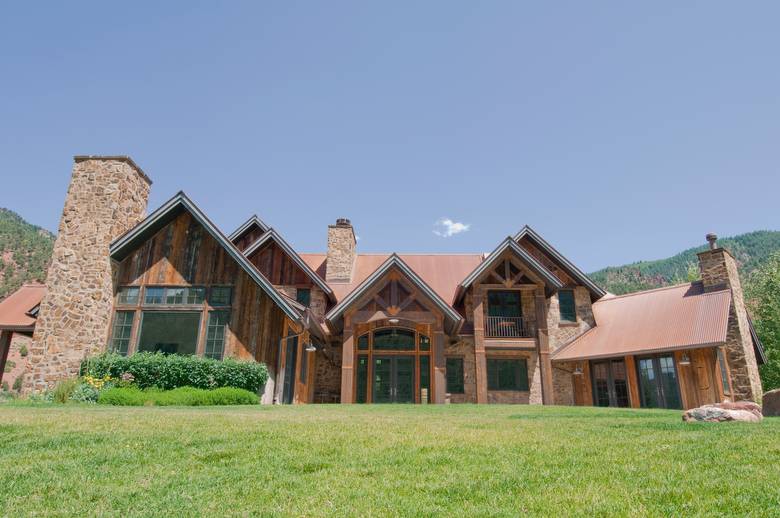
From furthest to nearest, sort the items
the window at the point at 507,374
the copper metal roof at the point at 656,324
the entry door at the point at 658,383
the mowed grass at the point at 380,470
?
the window at the point at 507,374 → the entry door at the point at 658,383 → the copper metal roof at the point at 656,324 → the mowed grass at the point at 380,470

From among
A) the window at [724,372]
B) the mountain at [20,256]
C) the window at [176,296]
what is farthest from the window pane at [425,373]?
the mountain at [20,256]

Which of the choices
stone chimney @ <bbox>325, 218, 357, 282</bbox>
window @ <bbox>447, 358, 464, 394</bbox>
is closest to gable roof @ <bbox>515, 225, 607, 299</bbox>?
window @ <bbox>447, 358, 464, 394</bbox>

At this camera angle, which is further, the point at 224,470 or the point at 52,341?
the point at 52,341

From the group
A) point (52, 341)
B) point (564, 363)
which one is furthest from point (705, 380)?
point (52, 341)

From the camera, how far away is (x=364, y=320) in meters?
17.9

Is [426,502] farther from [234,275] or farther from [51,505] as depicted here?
[234,275]

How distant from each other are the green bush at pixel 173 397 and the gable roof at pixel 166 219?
3214mm

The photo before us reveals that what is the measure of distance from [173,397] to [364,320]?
670cm

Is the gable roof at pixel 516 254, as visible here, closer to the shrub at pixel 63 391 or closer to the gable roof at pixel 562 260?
the gable roof at pixel 562 260

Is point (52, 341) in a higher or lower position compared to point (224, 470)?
higher

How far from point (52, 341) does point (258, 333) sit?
654cm

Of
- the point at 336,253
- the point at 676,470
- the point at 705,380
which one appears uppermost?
the point at 336,253

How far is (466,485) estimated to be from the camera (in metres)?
4.62

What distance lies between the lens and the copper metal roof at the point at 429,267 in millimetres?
23031
